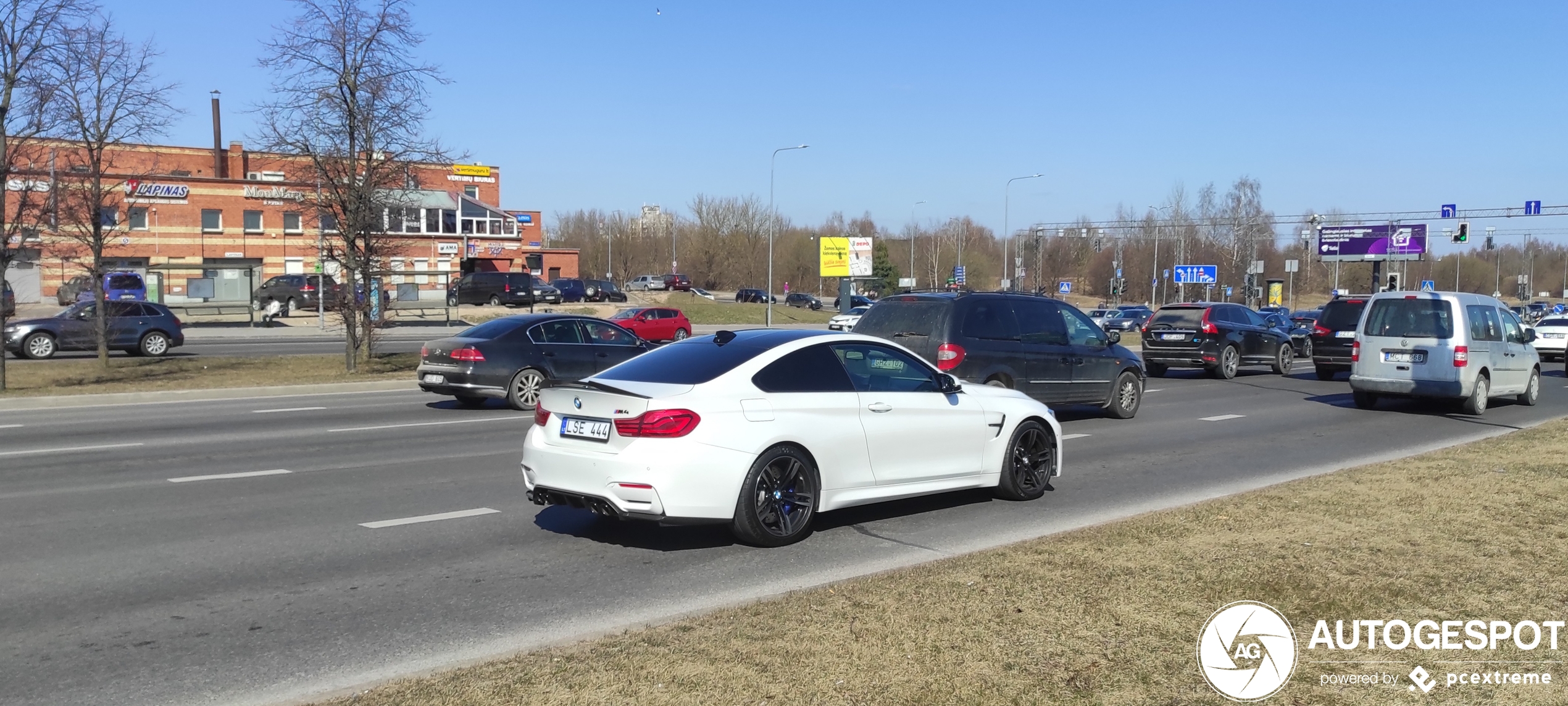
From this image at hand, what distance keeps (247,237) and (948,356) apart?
62743 millimetres

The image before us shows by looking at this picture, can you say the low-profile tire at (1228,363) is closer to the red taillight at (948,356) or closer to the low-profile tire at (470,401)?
the red taillight at (948,356)

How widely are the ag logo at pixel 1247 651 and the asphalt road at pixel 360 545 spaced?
7.50 feet

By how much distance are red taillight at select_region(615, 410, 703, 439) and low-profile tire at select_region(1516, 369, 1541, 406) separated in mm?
17015

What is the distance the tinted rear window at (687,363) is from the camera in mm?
7820

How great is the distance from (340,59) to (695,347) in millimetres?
17357

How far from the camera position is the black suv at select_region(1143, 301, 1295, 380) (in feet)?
80.1

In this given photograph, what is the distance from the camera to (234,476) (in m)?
10.9

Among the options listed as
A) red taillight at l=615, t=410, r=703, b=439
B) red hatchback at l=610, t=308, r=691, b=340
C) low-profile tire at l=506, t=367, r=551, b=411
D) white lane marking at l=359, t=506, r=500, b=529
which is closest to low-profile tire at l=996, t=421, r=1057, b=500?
red taillight at l=615, t=410, r=703, b=439

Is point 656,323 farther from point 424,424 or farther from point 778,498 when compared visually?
point 778,498

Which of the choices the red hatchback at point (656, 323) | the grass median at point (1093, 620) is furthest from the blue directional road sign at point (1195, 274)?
the grass median at point (1093, 620)

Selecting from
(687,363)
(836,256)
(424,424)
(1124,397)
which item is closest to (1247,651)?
(687,363)

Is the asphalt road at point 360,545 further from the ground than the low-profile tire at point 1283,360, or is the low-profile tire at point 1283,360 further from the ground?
the low-profile tire at point 1283,360

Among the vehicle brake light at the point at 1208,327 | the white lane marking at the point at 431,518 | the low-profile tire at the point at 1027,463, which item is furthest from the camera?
the vehicle brake light at the point at 1208,327

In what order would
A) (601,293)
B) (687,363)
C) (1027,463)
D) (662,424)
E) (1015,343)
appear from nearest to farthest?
(662,424), (687,363), (1027,463), (1015,343), (601,293)
